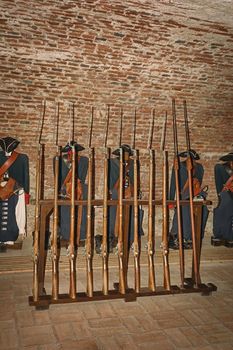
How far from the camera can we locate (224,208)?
5.79 m

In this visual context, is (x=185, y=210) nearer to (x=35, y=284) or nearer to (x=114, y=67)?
(x=114, y=67)

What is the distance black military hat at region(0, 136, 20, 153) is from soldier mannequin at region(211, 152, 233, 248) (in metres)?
3.49

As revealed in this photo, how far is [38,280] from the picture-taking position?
3.43 meters

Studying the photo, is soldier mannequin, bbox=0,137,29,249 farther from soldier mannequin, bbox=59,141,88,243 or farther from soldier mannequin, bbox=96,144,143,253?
soldier mannequin, bbox=96,144,143,253

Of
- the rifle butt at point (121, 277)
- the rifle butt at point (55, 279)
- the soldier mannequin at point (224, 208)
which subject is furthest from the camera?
the soldier mannequin at point (224, 208)

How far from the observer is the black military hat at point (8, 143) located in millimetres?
5152

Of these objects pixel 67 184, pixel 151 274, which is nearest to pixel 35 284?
pixel 151 274

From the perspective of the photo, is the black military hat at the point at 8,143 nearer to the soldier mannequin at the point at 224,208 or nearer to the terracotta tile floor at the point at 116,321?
the terracotta tile floor at the point at 116,321

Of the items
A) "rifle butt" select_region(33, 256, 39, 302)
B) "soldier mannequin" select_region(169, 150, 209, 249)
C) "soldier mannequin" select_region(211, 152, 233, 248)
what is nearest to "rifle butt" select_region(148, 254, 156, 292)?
"rifle butt" select_region(33, 256, 39, 302)

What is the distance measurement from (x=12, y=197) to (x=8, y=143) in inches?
33.7

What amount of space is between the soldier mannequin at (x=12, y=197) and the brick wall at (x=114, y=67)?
0.50 metres

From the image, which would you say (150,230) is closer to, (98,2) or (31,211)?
(98,2)

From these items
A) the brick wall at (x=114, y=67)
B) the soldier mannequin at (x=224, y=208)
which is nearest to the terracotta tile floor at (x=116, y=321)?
the soldier mannequin at (x=224, y=208)

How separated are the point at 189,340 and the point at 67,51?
386 centimetres
